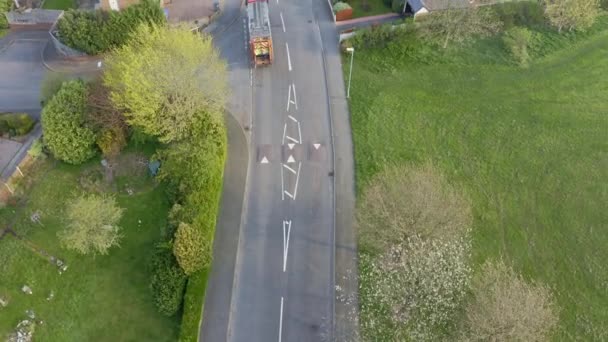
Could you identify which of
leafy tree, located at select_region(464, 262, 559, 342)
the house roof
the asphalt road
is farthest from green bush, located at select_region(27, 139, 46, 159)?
the house roof

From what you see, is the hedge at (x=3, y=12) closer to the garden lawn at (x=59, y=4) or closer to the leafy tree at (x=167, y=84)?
the garden lawn at (x=59, y=4)

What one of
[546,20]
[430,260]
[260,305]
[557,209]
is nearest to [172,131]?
[260,305]

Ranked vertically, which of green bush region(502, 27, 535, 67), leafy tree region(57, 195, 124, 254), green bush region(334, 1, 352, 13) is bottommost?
leafy tree region(57, 195, 124, 254)

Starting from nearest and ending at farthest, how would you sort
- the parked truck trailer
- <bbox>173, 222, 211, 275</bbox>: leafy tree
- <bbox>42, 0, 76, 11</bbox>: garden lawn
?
<bbox>173, 222, 211, 275</bbox>: leafy tree < the parked truck trailer < <bbox>42, 0, 76, 11</bbox>: garden lawn

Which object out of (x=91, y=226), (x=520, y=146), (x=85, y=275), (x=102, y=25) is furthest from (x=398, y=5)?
(x=85, y=275)

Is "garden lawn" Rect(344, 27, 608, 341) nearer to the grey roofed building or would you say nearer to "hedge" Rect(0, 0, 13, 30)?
the grey roofed building

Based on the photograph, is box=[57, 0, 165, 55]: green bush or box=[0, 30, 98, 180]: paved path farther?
box=[57, 0, 165, 55]: green bush

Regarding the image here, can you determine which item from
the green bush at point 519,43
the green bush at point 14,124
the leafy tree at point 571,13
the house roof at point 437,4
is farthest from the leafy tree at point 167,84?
the leafy tree at point 571,13

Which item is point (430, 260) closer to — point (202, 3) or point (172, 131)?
point (172, 131)

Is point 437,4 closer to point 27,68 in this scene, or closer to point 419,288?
point 419,288

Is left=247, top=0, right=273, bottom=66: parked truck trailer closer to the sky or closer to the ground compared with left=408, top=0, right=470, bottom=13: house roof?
closer to the ground
